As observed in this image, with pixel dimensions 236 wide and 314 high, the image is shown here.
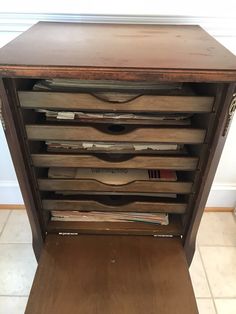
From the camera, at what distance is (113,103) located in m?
0.58

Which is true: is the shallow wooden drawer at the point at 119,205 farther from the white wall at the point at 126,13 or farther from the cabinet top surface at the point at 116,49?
the white wall at the point at 126,13

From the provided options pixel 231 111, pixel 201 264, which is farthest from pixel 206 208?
pixel 231 111

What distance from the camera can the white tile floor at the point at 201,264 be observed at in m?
0.97

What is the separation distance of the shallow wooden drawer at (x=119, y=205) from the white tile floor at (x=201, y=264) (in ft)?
1.32

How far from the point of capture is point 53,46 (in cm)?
60

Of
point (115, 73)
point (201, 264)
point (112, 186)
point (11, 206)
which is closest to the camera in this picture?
point (115, 73)

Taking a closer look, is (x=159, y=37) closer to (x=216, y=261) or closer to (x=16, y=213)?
(x=216, y=261)

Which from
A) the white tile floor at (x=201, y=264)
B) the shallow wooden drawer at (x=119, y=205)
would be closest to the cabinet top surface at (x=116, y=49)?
the shallow wooden drawer at (x=119, y=205)

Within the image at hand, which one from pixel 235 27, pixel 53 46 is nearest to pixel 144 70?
pixel 53 46

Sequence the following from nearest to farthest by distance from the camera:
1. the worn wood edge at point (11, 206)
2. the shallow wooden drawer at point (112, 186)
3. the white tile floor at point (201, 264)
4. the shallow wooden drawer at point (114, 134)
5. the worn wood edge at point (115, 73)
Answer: the worn wood edge at point (115, 73), the shallow wooden drawer at point (114, 134), the shallow wooden drawer at point (112, 186), the white tile floor at point (201, 264), the worn wood edge at point (11, 206)

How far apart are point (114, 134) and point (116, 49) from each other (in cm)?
18

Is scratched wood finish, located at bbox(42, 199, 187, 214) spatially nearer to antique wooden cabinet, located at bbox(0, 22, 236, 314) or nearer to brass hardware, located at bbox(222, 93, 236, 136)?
antique wooden cabinet, located at bbox(0, 22, 236, 314)

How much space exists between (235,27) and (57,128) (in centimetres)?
64

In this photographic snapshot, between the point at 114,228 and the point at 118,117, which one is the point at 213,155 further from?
the point at 114,228
